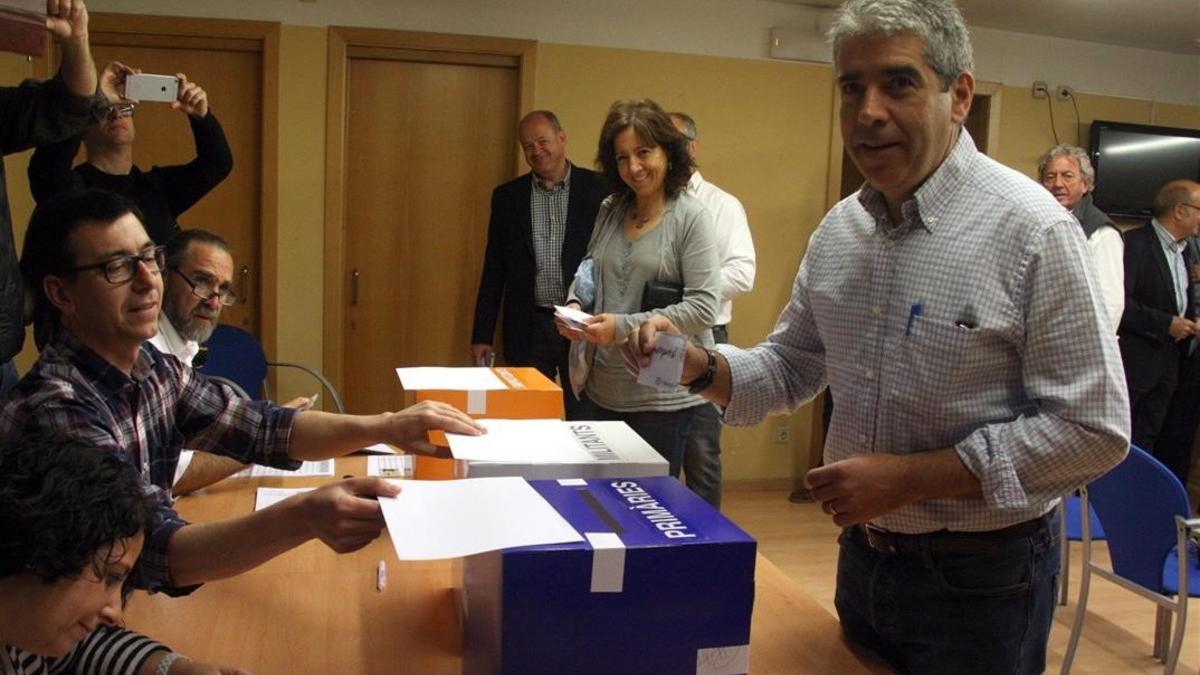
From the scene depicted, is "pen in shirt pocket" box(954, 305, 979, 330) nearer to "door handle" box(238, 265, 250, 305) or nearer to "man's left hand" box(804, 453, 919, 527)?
"man's left hand" box(804, 453, 919, 527)

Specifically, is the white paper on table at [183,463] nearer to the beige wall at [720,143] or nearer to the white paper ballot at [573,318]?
the white paper ballot at [573,318]

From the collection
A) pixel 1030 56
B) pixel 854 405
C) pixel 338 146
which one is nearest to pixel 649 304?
pixel 854 405

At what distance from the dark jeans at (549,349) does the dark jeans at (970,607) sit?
98.7 inches

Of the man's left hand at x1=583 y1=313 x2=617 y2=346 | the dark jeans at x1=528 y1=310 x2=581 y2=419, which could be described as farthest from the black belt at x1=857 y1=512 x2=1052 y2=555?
the dark jeans at x1=528 y1=310 x2=581 y2=419

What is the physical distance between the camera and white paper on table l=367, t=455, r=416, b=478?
2.12 metres

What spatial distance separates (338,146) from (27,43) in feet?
10.3

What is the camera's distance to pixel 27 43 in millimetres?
1193

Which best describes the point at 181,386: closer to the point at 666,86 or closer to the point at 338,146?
the point at 338,146

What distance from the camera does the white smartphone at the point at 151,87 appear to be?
2.55m

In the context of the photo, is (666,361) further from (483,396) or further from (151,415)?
(151,415)

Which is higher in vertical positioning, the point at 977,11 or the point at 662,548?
the point at 977,11

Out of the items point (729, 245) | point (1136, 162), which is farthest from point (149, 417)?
point (1136, 162)

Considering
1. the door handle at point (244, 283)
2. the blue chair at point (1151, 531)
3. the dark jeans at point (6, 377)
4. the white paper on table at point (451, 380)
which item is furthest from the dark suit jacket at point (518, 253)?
the dark jeans at point (6, 377)

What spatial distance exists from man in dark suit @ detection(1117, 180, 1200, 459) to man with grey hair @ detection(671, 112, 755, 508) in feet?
6.87
